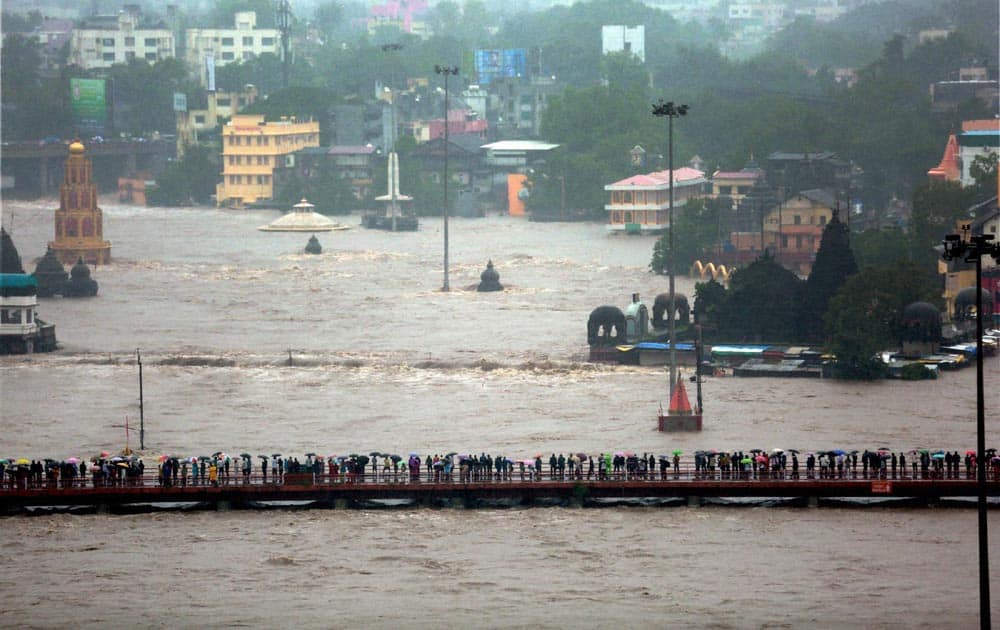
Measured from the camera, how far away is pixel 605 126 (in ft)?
436

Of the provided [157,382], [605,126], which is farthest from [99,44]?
[157,382]

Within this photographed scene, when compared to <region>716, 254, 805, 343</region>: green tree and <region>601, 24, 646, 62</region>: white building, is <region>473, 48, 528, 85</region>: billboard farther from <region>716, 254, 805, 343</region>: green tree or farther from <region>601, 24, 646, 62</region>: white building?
<region>716, 254, 805, 343</region>: green tree

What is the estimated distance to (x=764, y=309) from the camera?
6575 centimetres

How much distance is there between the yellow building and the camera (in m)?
134

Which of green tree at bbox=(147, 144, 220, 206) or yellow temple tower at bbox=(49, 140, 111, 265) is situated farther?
green tree at bbox=(147, 144, 220, 206)

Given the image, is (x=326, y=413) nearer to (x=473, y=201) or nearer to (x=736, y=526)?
(x=736, y=526)

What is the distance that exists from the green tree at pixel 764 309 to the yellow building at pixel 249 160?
7139 centimetres

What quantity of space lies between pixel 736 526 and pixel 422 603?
26.1 ft

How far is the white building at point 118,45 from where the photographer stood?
7298 inches

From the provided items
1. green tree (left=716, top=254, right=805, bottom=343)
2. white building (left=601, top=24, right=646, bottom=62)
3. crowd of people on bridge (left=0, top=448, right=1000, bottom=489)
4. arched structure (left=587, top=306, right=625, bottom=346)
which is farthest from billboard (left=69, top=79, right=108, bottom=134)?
crowd of people on bridge (left=0, top=448, right=1000, bottom=489)

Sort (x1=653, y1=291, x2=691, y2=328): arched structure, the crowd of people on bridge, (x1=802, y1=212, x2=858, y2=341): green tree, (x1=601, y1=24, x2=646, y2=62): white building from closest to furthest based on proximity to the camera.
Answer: the crowd of people on bridge → (x1=802, y1=212, x2=858, y2=341): green tree → (x1=653, y1=291, x2=691, y2=328): arched structure → (x1=601, y1=24, x2=646, y2=62): white building

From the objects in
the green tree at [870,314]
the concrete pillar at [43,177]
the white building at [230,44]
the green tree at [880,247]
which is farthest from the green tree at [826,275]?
the white building at [230,44]

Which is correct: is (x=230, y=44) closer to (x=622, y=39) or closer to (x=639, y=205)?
(x=622, y=39)

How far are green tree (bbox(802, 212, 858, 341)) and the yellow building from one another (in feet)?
231
